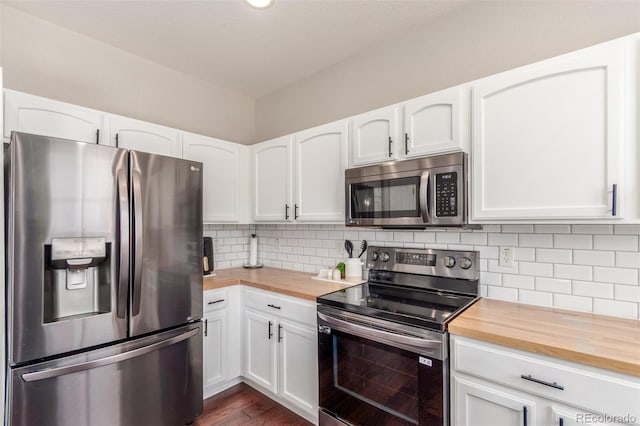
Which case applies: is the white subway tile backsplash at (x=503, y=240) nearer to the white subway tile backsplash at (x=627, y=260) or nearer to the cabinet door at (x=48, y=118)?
the white subway tile backsplash at (x=627, y=260)

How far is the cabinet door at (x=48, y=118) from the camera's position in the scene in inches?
68.2

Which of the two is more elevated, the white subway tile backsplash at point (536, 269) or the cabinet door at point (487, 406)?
the white subway tile backsplash at point (536, 269)

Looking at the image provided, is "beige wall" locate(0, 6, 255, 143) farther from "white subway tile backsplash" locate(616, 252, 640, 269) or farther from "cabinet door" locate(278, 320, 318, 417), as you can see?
"white subway tile backsplash" locate(616, 252, 640, 269)

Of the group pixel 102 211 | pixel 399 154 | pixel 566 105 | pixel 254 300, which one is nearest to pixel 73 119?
pixel 102 211

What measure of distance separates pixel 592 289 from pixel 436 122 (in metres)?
1.15

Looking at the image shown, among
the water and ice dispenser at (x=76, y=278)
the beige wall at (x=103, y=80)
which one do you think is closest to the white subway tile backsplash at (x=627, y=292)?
the water and ice dispenser at (x=76, y=278)

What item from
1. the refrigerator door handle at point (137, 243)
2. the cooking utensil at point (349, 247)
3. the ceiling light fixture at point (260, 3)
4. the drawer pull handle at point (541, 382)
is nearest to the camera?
the drawer pull handle at point (541, 382)

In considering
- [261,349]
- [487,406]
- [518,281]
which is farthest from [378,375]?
[261,349]

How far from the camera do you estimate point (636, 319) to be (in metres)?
1.46

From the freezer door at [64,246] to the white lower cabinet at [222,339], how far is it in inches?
27.2

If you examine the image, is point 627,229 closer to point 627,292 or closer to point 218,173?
point 627,292

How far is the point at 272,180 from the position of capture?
272 cm

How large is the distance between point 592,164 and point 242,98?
3016 millimetres

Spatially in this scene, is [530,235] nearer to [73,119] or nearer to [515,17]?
[515,17]
